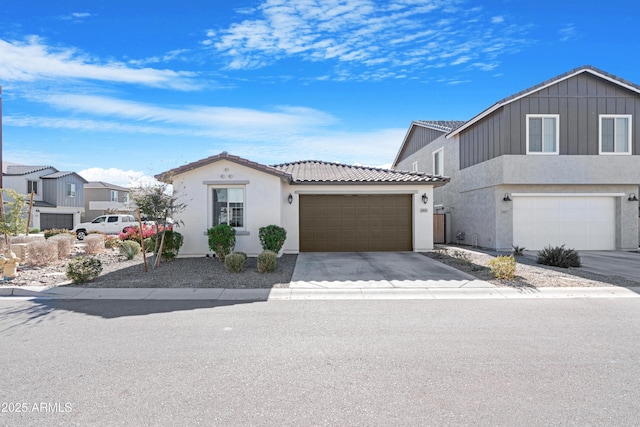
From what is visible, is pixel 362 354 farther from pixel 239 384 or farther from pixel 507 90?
pixel 507 90

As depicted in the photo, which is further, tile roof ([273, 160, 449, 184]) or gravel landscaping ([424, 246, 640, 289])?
tile roof ([273, 160, 449, 184])

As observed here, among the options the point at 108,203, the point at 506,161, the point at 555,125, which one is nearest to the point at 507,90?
the point at 555,125

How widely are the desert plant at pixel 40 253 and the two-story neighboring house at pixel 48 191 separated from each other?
22.0 metres

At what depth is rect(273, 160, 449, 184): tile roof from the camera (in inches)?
593

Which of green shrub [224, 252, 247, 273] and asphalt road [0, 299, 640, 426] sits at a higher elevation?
green shrub [224, 252, 247, 273]

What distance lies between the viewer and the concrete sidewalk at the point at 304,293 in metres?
8.16

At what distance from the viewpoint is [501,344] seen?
17.0 feet

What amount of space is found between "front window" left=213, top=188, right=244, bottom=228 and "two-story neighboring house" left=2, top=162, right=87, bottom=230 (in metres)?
24.8

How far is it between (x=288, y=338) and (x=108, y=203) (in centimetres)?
4210

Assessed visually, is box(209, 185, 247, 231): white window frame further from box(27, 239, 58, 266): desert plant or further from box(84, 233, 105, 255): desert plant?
box(84, 233, 105, 255): desert plant

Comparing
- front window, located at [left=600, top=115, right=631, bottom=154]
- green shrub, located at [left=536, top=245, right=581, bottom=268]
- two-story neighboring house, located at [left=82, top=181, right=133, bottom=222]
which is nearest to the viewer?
green shrub, located at [left=536, top=245, right=581, bottom=268]

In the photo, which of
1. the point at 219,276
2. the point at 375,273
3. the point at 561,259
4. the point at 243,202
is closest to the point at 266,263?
the point at 219,276

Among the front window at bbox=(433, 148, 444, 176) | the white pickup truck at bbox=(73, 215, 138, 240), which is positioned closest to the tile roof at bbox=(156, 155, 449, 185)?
the front window at bbox=(433, 148, 444, 176)

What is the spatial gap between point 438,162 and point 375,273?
13.9 metres
